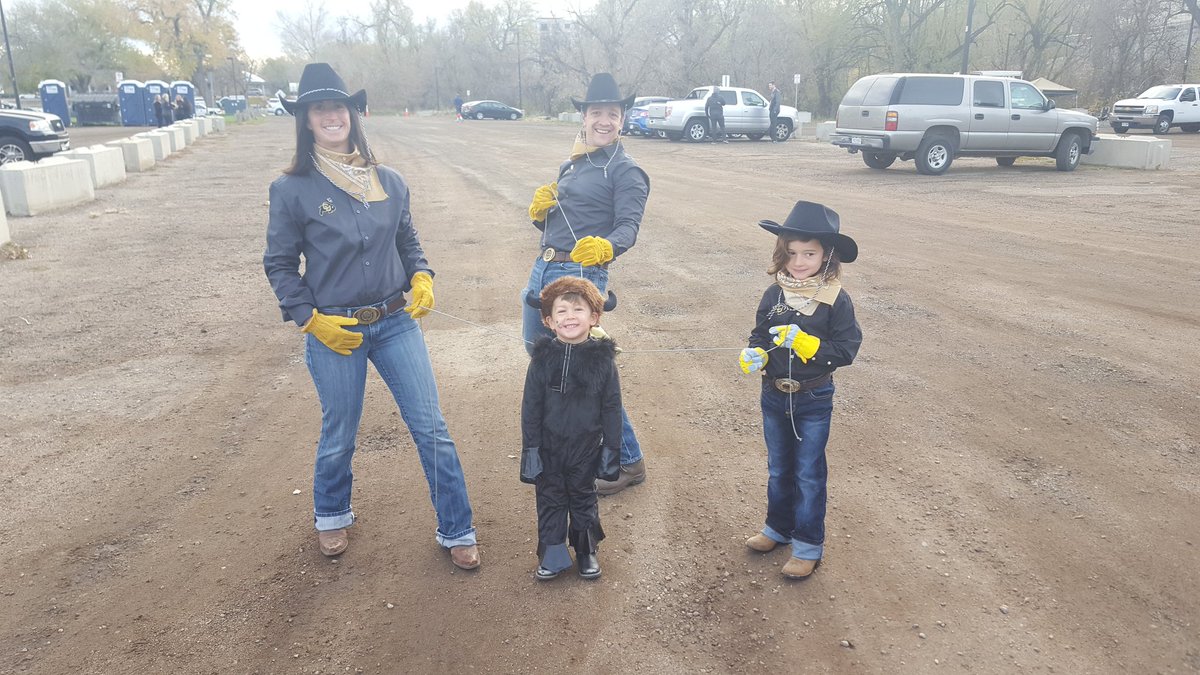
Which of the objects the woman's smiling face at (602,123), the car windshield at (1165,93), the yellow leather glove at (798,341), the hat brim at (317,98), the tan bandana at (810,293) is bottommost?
the yellow leather glove at (798,341)

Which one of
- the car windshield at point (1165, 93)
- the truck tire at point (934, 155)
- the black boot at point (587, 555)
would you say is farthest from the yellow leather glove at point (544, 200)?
the car windshield at point (1165, 93)

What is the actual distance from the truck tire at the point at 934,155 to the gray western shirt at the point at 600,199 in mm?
15143

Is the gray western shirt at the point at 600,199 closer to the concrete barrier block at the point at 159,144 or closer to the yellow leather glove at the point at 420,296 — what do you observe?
the yellow leather glove at the point at 420,296

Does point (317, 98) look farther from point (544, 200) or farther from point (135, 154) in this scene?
point (135, 154)

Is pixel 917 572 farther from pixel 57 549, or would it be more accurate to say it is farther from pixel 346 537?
pixel 57 549

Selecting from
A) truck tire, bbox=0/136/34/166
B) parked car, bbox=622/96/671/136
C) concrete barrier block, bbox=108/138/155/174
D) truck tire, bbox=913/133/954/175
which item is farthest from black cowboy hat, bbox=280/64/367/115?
parked car, bbox=622/96/671/136

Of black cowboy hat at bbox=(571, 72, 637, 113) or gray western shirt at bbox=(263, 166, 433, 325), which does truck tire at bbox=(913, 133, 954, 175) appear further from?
gray western shirt at bbox=(263, 166, 433, 325)

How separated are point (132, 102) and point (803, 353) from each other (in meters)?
49.7

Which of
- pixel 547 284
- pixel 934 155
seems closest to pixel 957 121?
pixel 934 155

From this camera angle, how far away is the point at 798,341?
308cm

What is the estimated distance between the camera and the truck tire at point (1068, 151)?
17.6 meters

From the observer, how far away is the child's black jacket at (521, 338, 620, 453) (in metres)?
3.21

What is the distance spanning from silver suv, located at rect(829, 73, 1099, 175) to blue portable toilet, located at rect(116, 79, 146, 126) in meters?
40.1

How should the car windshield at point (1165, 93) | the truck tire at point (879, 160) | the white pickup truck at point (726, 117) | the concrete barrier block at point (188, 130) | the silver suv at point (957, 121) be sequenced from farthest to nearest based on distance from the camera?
the car windshield at point (1165, 93)
the concrete barrier block at point (188, 130)
the white pickup truck at point (726, 117)
the truck tire at point (879, 160)
the silver suv at point (957, 121)
